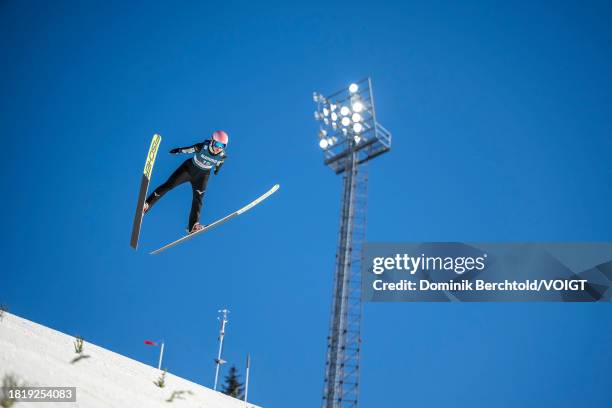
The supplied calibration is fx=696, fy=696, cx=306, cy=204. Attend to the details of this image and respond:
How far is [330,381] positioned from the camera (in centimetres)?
2147

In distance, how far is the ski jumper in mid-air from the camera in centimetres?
1143

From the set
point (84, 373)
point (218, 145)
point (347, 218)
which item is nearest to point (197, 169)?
point (218, 145)

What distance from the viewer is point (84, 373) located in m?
8.19

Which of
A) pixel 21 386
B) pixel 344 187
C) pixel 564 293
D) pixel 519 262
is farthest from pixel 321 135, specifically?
pixel 21 386

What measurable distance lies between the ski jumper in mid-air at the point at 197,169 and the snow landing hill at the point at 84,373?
295 cm

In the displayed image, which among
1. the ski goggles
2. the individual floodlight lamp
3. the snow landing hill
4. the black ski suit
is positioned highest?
the individual floodlight lamp

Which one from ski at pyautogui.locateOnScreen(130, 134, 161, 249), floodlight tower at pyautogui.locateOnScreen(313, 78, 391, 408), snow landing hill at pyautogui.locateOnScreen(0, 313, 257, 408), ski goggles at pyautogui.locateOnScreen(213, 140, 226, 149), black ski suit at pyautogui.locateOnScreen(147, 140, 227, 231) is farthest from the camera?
floodlight tower at pyautogui.locateOnScreen(313, 78, 391, 408)

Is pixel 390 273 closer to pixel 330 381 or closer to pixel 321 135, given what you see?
pixel 330 381

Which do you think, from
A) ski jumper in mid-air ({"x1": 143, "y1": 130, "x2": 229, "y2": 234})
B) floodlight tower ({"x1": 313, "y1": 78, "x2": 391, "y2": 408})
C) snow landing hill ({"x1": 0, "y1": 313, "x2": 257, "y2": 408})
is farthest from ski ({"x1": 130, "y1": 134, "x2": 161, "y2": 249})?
floodlight tower ({"x1": 313, "y1": 78, "x2": 391, "y2": 408})

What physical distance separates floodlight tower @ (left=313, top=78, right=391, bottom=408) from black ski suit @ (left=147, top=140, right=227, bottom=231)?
10630mm

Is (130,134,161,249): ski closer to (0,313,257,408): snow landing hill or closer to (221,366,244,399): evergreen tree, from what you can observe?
(0,313,257,408): snow landing hill

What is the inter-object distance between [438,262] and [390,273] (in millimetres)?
1961

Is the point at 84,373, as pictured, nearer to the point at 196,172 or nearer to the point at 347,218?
the point at 196,172

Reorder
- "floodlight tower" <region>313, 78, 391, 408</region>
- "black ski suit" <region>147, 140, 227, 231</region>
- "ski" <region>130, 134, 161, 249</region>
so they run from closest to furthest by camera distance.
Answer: "black ski suit" <region>147, 140, 227, 231</region>
"ski" <region>130, 134, 161, 249</region>
"floodlight tower" <region>313, 78, 391, 408</region>
